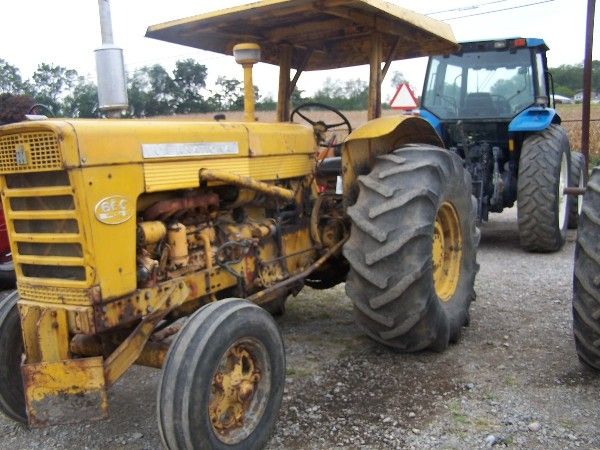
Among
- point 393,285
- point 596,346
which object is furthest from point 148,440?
point 596,346

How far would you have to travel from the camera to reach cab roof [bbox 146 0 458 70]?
391cm

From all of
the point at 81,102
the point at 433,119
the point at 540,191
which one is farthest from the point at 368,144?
the point at 81,102

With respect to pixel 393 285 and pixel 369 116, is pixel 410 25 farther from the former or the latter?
pixel 393 285

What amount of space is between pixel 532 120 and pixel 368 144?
3988 millimetres

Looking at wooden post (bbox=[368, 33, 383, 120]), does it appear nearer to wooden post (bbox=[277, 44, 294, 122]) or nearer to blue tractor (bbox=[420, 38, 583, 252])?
wooden post (bbox=[277, 44, 294, 122])

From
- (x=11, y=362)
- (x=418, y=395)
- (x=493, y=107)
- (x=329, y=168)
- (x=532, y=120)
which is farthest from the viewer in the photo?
(x=493, y=107)

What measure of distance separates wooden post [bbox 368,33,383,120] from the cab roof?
91mm

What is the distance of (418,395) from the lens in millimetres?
3676

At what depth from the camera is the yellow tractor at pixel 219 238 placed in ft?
9.25

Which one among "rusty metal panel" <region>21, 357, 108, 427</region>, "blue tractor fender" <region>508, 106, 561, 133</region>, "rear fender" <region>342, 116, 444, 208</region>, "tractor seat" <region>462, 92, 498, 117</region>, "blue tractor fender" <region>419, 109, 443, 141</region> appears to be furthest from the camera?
"blue tractor fender" <region>419, 109, 443, 141</region>

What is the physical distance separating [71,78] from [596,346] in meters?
28.8

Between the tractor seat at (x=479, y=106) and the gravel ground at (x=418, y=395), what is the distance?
Result: 136 inches

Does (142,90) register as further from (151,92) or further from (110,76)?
(110,76)

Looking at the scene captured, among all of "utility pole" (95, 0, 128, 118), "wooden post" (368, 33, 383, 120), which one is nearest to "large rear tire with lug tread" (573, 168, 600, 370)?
"wooden post" (368, 33, 383, 120)
